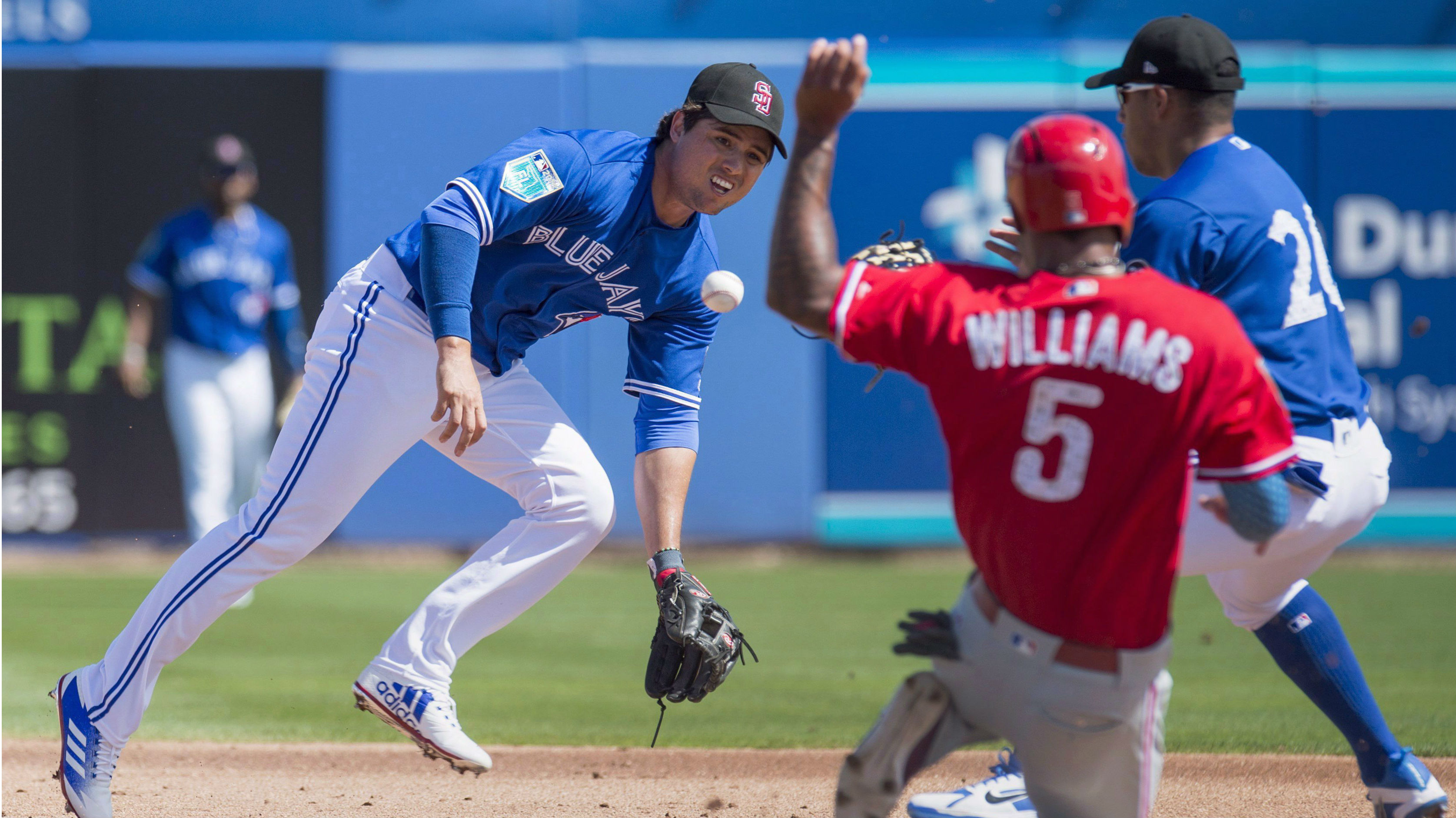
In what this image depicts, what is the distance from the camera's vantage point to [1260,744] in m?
4.51

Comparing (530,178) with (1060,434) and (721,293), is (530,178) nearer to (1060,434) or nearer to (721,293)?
(721,293)

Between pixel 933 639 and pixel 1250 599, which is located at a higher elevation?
pixel 933 639

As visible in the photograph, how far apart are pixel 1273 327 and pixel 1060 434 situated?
3.22 feet

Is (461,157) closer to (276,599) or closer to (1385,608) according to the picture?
(276,599)

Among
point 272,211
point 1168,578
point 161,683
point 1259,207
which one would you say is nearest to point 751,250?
point 272,211

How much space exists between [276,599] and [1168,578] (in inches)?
252

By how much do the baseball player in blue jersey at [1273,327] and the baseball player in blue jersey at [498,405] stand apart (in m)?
0.84

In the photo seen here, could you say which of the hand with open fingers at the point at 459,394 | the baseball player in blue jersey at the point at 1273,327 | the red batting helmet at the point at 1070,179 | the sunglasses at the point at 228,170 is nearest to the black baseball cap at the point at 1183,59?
the baseball player in blue jersey at the point at 1273,327

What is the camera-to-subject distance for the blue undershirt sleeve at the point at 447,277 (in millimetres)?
3170

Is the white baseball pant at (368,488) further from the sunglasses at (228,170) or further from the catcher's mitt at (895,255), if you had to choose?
the sunglasses at (228,170)

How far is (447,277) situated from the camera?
3.18 metres

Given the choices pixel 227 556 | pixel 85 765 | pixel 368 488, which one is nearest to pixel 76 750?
pixel 85 765

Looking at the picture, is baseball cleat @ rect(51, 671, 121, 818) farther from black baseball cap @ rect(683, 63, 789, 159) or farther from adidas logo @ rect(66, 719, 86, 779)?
black baseball cap @ rect(683, 63, 789, 159)

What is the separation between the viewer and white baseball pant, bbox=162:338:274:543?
728 centimetres
